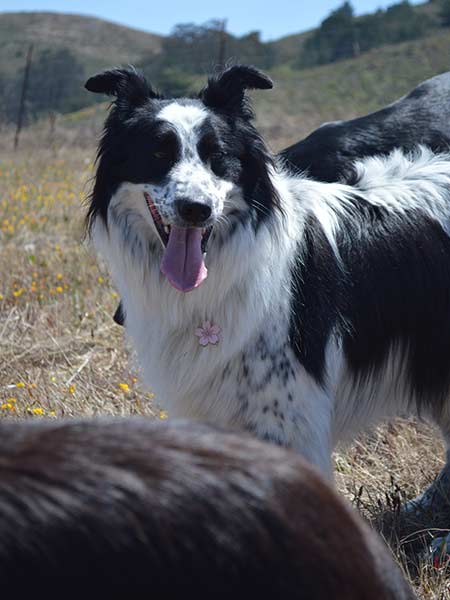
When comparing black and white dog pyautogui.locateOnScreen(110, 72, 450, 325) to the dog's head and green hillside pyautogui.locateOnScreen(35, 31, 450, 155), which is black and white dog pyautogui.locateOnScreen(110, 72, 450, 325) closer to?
the dog's head

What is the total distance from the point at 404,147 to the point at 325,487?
11.2ft

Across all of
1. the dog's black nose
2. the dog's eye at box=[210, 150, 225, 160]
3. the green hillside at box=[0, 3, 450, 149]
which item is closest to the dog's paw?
the dog's black nose

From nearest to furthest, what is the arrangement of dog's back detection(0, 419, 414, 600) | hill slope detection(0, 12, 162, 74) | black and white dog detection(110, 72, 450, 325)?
dog's back detection(0, 419, 414, 600)
black and white dog detection(110, 72, 450, 325)
hill slope detection(0, 12, 162, 74)

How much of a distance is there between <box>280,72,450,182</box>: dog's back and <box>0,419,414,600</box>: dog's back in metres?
3.17

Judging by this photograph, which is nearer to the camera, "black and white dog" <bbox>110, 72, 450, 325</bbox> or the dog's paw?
the dog's paw

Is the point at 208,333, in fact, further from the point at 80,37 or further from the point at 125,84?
the point at 80,37

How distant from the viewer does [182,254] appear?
3.54 meters

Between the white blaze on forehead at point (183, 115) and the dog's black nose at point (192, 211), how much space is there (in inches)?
12.4

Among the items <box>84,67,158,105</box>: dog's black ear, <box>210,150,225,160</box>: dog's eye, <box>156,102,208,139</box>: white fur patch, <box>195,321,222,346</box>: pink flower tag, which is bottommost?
<box>195,321,222,346</box>: pink flower tag

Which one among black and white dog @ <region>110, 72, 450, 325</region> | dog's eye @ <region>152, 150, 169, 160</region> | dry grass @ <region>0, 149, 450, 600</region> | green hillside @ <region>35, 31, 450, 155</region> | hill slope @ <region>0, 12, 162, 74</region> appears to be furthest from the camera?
hill slope @ <region>0, 12, 162, 74</region>

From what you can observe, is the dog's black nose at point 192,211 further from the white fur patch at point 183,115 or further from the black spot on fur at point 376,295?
the black spot on fur at point 376,295

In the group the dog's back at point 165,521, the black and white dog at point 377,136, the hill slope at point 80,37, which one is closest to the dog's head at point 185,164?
the black and white dog at point 377,136

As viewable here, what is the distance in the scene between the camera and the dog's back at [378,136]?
15.6 ft

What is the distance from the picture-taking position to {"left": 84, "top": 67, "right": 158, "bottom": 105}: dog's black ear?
3641 mm
